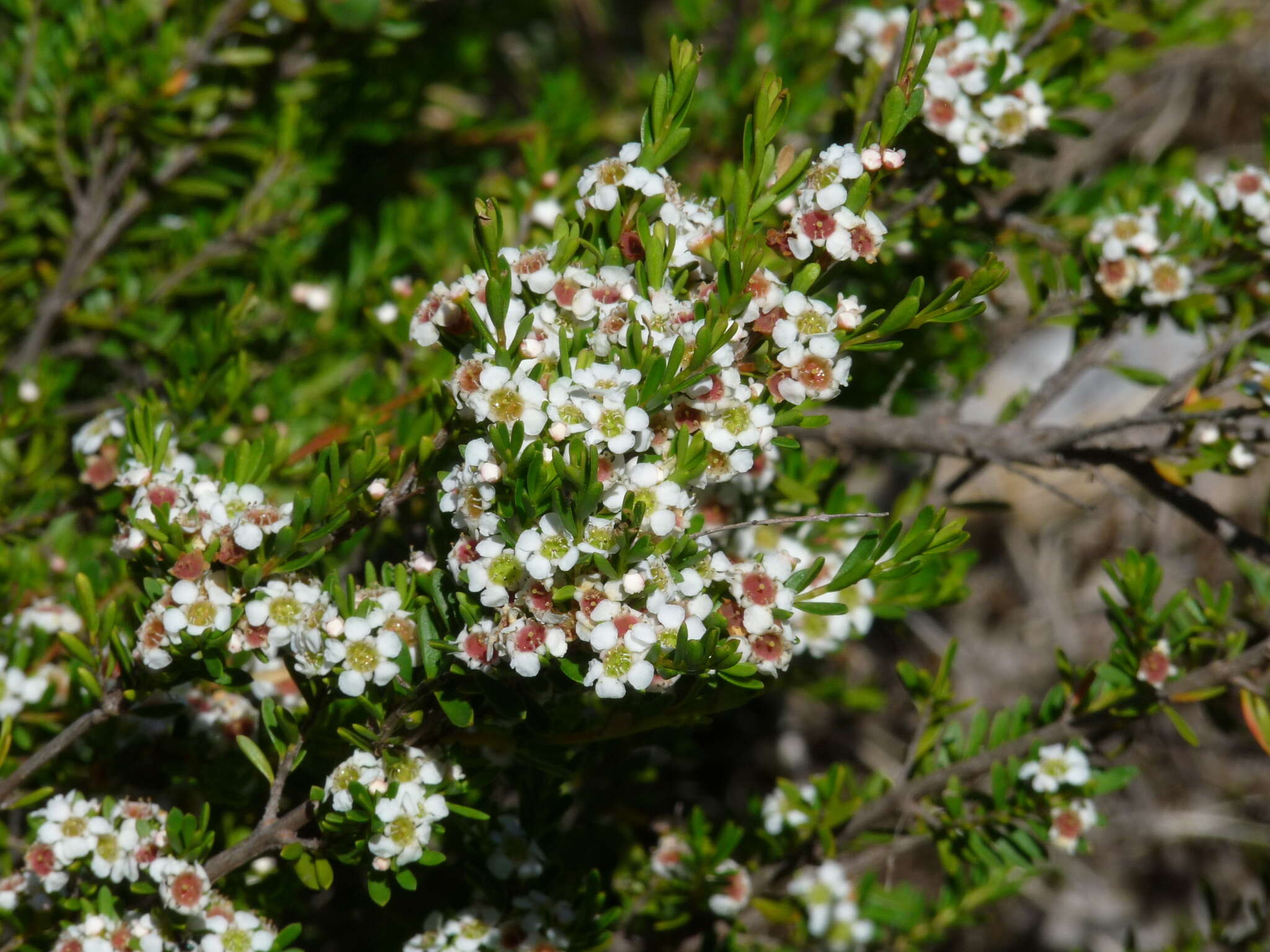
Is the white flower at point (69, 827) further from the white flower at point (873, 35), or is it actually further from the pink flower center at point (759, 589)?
the white flower at point (873, 35)

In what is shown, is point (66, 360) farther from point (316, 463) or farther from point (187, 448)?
point (316, 463)

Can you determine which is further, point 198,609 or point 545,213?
point 545,213

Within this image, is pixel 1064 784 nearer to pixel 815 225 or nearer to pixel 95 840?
pixel 815 225

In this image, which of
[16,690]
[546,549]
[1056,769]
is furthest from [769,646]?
[16,690]

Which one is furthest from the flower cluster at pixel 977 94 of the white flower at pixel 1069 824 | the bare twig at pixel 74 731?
the bare twig at pixel 74 731

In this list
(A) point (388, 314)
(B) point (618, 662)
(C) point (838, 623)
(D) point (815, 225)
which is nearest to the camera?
(B) point (618, 662)

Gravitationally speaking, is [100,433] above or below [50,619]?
above

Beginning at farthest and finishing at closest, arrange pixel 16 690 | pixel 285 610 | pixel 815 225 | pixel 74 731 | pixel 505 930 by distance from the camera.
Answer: pixel 16 690
pixel 505 930
pixel 74 731
pixel 285 610
pixel 815 225
